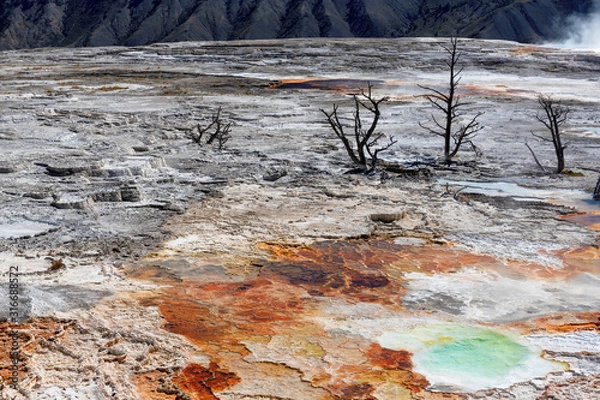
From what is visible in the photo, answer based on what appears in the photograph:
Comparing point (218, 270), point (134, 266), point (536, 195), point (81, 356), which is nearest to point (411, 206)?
point (536, 195)

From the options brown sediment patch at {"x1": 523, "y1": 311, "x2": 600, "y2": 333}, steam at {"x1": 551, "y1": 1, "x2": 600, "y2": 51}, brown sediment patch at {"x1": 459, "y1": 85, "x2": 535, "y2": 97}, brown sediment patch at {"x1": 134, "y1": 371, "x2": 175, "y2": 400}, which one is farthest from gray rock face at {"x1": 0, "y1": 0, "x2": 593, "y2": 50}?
brown sediment patch at {"x1": 134, "y1": 371, "x2": 175, "y2": 400}

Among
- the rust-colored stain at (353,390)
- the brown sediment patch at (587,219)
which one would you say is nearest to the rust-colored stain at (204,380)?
the rust-colored stain at (353,390)

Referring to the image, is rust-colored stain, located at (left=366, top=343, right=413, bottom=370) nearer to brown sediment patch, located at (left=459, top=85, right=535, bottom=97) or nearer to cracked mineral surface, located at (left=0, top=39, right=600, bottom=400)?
cracked mineral surface, located at (left=0, top=39, right=600, bottom=400)

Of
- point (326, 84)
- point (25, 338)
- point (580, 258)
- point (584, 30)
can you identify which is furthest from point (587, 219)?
point (584, 30)

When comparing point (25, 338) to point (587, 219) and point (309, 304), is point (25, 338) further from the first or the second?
point (587, 219)

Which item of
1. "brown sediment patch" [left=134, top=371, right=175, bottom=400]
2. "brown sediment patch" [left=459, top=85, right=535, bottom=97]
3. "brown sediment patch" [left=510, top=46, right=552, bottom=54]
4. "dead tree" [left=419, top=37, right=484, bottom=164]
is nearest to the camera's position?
"brown sediment patch" [left=134, top=371, right=175, bottom=400]

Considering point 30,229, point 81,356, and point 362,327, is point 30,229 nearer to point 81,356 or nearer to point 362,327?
point 81,356
